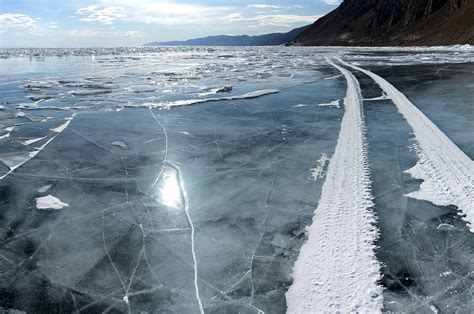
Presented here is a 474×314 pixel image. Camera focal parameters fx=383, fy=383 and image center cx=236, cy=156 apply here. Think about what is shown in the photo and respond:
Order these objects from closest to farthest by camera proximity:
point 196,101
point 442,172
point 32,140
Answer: point 442,172, point 32,140, point 196,101

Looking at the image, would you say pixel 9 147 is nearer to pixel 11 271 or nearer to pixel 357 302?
pixel 11 271

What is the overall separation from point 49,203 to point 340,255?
388 cm

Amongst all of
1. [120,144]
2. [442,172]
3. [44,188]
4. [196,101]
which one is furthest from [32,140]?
[442,172]

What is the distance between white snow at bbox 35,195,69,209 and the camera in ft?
16.8

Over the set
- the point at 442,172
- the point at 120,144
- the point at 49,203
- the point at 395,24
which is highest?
the point at 395,24

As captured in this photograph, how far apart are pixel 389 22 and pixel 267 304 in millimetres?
132126

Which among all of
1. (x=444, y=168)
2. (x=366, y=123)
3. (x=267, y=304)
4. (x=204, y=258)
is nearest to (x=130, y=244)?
(x=204, y=258)

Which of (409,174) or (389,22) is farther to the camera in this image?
(389,22)

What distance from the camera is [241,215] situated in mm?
4734

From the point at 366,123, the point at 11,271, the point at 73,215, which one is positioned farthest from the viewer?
the point at 366,123

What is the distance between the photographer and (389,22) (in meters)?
119

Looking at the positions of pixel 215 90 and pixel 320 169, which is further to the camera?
pixel 215 90

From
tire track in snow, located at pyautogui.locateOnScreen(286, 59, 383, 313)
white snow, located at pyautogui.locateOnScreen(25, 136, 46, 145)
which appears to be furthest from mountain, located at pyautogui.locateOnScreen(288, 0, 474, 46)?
white snow, located at pyautogui.locateOnScreen(25, 136, 46, 145)

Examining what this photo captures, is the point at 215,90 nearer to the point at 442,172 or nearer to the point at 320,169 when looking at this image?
the point at 320,169
